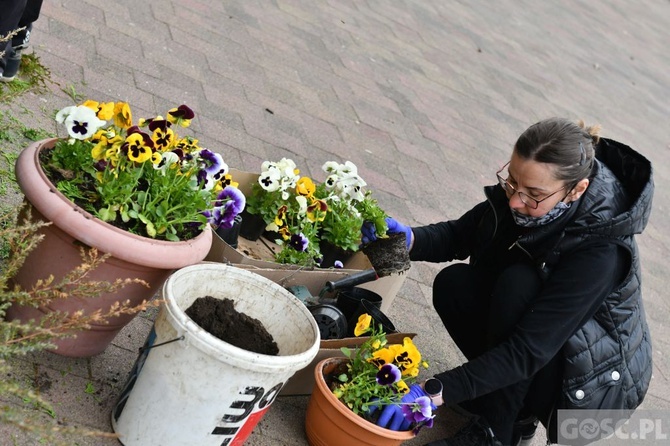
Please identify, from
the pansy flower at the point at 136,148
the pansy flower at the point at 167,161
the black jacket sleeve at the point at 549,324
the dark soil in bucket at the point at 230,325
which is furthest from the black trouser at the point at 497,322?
the pansy flower at the point at 136,148

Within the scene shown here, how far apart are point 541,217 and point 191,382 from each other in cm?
134

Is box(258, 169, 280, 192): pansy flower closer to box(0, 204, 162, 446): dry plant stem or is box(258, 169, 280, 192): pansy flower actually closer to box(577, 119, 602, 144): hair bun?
box(0, 204, 162, 446): dry plant stem

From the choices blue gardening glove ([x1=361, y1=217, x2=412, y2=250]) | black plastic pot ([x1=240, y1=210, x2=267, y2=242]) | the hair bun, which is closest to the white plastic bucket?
black plastic pot ([x1=240, y1=210, x2=267, y2=242])

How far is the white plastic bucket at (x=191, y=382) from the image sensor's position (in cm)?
220

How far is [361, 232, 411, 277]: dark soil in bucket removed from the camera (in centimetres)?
325

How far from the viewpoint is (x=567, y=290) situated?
2777 millimetres

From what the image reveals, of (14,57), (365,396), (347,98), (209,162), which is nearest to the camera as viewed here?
(209,162)

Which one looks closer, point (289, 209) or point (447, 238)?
point (289, 209)

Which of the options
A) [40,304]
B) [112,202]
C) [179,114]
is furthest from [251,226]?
[40,304]

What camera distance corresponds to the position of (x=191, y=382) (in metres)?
2.23

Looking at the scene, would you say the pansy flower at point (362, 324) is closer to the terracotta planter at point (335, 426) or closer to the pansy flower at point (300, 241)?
the terracotta planter at point (335, 426)

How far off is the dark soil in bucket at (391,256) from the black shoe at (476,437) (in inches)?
25.3

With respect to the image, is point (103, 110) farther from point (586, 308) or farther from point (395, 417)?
point (586, 308)

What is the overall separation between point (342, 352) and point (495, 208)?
2.79 feet
